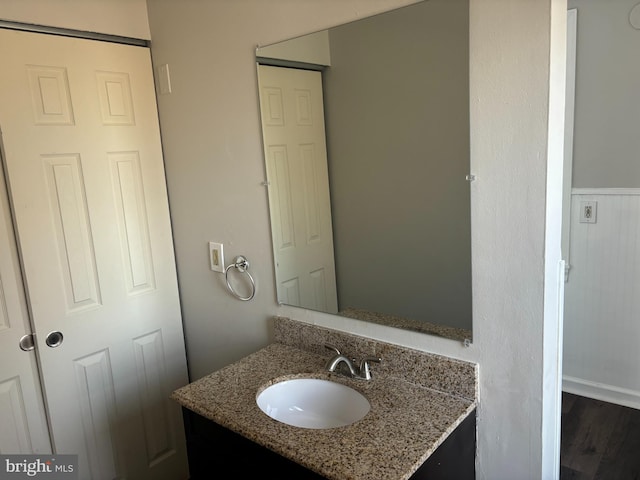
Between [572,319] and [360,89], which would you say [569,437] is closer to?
[572,319]

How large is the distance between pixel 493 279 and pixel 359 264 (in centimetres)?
47

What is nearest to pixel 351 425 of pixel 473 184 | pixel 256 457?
pixel 256 457

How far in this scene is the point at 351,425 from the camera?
47.7 inches

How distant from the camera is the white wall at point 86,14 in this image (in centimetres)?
158

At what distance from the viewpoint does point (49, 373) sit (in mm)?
1734

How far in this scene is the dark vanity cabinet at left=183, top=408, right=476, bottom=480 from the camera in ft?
3.82

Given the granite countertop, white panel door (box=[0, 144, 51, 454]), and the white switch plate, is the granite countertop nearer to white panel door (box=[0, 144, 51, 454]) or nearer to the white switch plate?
the white switch plate

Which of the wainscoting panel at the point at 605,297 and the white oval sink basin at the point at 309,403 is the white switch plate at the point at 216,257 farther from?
the wainscoting panel at the point at 605,297

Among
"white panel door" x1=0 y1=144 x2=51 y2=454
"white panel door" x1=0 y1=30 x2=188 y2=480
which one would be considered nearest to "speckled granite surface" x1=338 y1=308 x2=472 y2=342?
"white panel door" x1=0 y1=30 x2=188 y2=480

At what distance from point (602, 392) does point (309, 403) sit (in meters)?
2.03

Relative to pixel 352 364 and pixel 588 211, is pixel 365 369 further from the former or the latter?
pixel 588 211

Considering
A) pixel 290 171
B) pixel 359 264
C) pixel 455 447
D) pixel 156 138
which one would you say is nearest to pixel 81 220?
pixel 156 138

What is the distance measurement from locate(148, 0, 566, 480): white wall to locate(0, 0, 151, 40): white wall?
0.06 m

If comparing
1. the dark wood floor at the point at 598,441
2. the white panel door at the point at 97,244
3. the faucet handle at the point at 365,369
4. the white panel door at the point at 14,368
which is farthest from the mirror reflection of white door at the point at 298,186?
the dark wood floor at the point at 598,441
